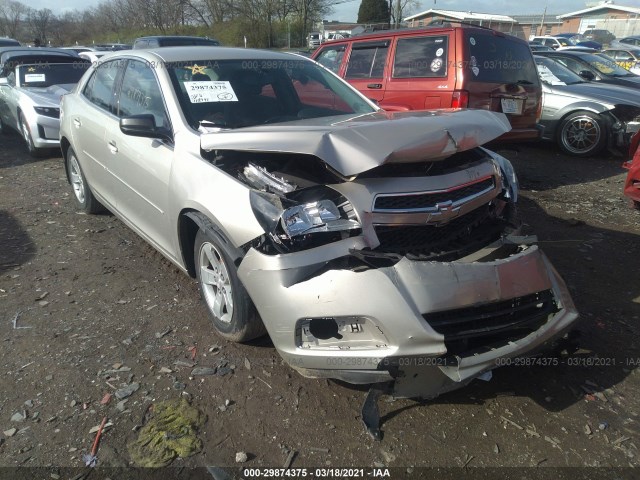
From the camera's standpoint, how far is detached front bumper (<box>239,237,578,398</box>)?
223 centimetres

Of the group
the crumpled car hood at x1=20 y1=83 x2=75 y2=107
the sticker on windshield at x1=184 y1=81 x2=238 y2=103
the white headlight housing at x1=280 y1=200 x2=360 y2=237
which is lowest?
the crumpled car hood at x1=20 y1=83 x2=75 y2=107

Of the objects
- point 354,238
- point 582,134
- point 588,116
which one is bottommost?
point 582,134

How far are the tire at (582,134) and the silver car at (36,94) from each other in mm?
8289

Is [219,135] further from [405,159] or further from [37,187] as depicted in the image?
[37,187]

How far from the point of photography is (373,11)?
4091 cm

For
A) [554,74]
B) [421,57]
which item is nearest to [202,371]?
[421,57]

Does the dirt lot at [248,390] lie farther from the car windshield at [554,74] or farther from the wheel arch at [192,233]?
the car windshield at [554,74]

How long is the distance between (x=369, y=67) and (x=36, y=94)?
5.57 meters

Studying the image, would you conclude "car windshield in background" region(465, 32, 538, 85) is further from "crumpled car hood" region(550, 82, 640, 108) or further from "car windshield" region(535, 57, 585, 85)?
"car windshield" region(535, 57, 585, 85)

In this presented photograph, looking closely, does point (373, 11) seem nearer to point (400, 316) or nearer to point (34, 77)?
point (34, 77)

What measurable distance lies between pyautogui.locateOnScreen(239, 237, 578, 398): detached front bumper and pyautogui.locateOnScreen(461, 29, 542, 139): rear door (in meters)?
4.26

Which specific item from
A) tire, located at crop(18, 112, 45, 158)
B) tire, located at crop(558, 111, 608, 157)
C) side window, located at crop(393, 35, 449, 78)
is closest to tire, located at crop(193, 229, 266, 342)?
side window, located at crop(393, 35, 449, 78)

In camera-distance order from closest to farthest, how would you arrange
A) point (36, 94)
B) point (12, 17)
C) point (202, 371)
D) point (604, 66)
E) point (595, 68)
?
1. point (202, 371)
2. point (36, 94)
3. point (595, 68)
4. point (604, 66)
5. point (12, 17)

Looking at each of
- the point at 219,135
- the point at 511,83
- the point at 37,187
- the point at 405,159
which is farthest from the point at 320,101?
the point at 37,187
